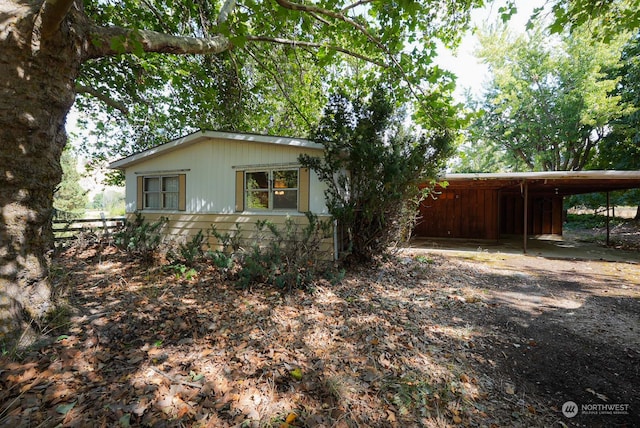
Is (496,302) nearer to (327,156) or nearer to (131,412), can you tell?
(327,156)

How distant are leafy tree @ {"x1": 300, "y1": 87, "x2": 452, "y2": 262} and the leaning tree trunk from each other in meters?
4.32

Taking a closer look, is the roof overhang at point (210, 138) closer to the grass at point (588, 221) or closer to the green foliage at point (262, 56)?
the green foliage at point (262, 56)

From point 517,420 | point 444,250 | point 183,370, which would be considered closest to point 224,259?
point 183,370

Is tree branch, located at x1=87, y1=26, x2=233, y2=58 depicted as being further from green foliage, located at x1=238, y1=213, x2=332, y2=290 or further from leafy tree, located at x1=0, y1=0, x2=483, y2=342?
green foliage, located at x1=238, y1=213, x2=332, y2=290

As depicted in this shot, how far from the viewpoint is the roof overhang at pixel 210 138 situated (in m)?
6.71

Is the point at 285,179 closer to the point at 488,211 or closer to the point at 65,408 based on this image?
the point at 65,408

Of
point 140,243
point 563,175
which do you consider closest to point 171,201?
point 140,243

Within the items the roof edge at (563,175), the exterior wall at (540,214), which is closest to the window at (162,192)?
the roof edge at (563,175)

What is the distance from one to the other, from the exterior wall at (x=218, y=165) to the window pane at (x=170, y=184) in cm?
29

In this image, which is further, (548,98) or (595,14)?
(548,98)

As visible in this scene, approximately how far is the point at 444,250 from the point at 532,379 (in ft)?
25.4

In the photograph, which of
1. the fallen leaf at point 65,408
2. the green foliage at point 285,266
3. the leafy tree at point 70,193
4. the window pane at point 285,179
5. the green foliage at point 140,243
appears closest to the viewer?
the fallen leaf at point 65,408

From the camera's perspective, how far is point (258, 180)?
7695mm

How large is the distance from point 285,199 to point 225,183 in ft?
6.53
